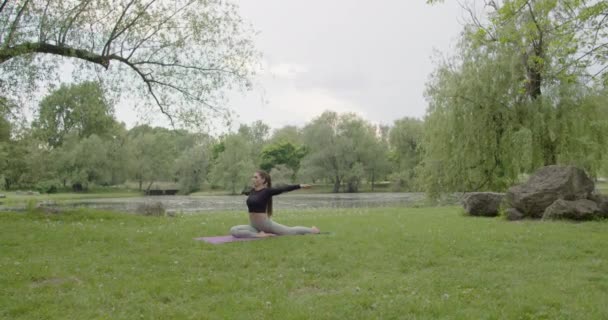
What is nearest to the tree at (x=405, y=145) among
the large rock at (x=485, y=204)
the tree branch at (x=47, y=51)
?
the large rock at (x=485, y=204)

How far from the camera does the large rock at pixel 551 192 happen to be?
15336 millimetres

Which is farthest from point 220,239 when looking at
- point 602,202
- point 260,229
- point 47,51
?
point 602,202

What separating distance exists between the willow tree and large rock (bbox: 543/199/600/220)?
994cm

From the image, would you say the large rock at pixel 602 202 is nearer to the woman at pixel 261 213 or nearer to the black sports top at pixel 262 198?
the woman at pixel 261 213

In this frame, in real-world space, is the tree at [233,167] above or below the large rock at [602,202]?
above

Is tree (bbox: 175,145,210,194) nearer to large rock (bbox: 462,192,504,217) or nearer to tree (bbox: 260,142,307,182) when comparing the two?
tree (bbox: 260,142,307,182)

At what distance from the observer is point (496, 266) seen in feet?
27.1

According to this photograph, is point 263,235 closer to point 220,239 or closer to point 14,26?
point 220,239

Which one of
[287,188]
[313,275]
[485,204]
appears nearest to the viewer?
[313,275]

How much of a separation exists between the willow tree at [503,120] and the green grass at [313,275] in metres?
13.4

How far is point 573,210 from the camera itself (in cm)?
1453

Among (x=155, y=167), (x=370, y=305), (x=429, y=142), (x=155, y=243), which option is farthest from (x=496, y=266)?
(x=155, y=167)

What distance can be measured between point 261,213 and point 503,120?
19182 mm

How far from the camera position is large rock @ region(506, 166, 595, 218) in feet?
50.3
